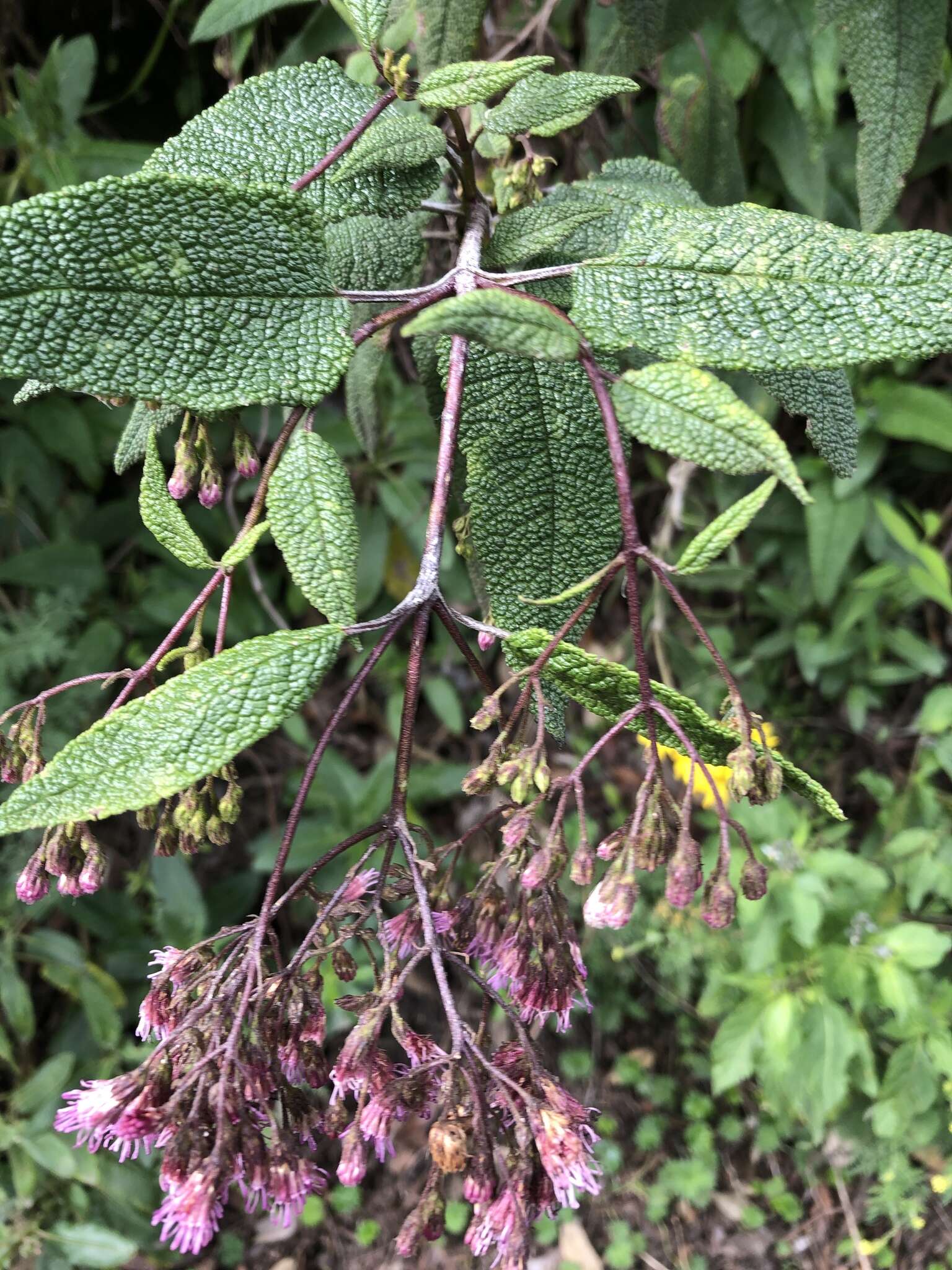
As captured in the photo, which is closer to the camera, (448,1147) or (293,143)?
(448,1147)

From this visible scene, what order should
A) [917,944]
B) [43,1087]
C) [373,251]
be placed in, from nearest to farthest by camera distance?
[373,251] → [917,944] → [43,1087]

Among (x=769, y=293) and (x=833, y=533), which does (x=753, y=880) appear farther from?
(x=833, y=533)

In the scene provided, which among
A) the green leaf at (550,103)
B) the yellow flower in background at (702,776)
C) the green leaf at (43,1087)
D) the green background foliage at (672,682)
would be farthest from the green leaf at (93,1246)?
the green leaf at (550,103)

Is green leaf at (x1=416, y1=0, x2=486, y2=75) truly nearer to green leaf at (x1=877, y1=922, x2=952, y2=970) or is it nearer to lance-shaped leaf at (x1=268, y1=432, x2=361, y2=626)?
lance-shaped leaf at (x1=268, y1=432, x2=361, y2=626)

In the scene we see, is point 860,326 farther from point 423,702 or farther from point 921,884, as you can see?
point 423,702

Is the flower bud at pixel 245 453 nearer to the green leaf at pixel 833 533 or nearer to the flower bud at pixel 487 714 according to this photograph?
the flower bud at pixel 487 714

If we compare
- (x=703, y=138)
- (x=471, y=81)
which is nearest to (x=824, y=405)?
(x=471, y=81)
